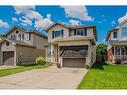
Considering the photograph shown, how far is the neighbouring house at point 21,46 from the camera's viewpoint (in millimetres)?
23562

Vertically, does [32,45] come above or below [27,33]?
below

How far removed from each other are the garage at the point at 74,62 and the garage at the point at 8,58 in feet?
29.0

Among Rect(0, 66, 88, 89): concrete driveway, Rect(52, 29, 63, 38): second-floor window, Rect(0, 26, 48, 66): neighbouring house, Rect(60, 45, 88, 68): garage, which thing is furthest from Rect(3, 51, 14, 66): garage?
Rect(0, 66, 88, 89): concrete driveway

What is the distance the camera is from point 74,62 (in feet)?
62.2

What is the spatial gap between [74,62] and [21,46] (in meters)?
9.57

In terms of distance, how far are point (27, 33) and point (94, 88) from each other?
22.0 metres

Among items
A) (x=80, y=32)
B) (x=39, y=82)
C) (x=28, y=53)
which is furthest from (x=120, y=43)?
(x=39, y=82)

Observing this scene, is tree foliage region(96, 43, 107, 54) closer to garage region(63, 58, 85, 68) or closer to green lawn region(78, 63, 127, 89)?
garage region(63, 58, 85, 68)

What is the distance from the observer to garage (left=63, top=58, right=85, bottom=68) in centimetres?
1862

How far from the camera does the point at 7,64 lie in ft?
79.0

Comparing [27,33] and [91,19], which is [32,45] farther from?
[91,19]
